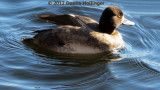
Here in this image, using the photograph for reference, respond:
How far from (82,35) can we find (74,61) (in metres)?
0.60

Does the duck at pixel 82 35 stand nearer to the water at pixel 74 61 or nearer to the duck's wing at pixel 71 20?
the duck's wing at pixel 71 20

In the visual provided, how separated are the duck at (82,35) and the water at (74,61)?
18cm

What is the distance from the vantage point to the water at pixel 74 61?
260 inches

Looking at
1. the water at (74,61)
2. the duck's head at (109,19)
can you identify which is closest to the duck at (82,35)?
the duck's head at (109,19)

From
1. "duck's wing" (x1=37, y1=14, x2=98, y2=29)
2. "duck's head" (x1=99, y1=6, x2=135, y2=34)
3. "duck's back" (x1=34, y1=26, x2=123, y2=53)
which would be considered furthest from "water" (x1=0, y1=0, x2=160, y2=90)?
"duck's wing" (x1=37, y1=14, x2=98, y2=29)

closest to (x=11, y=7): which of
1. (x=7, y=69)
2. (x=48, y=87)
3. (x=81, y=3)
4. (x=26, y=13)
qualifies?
(x=26, y=13)

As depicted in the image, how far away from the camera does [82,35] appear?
7.69 meters

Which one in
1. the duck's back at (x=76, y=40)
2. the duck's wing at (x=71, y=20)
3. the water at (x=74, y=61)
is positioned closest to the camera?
the water at (x=74, y=61)

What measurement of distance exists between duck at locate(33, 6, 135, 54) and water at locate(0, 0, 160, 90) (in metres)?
0.18

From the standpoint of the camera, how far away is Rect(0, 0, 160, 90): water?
6598 mm

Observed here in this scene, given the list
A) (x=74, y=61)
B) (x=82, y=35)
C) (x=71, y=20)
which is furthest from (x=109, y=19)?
(x=74, y=61)

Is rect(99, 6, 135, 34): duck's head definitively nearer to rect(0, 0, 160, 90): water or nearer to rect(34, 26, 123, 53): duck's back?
rect(34, 26, 123, 53): duck's back

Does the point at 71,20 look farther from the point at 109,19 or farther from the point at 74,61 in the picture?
the point at 74,61

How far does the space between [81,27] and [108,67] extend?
1106 mm
